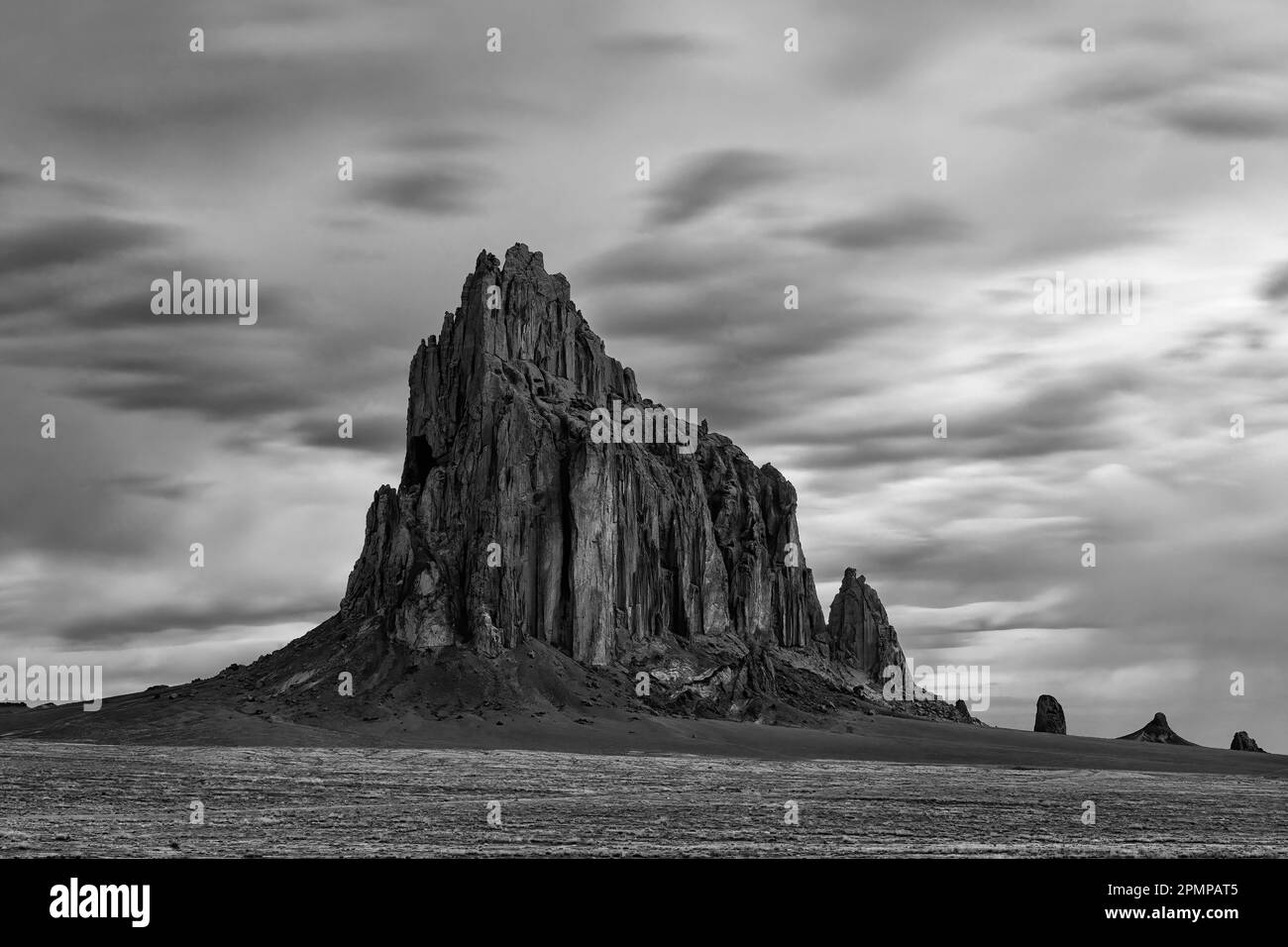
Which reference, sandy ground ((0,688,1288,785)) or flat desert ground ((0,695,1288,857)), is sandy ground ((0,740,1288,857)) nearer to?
flat desert ground ((0,695,1288,857))

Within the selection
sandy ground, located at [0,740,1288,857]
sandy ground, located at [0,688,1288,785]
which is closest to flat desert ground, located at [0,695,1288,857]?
sandy ground, located at [0,740,1288,857]

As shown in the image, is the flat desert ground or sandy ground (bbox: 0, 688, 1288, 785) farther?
sandy ground (bbox: 0, 688, 1288, 785)

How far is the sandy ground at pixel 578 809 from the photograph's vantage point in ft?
166

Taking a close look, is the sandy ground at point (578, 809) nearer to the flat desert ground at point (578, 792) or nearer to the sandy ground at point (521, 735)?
the flat desert ground at point (578, 792)

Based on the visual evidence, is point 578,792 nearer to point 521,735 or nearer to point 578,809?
point 578,809

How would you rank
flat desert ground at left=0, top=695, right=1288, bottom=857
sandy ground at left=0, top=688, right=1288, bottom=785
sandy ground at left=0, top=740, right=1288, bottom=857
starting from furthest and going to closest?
sandy ground at left=0, top=688, right=1288, bottom=785
flat desert ground at left=0, top=695, right=1288, bottom=857
sandy ground at left=0, top=740, right=1288, bottom=857

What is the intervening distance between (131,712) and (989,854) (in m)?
144

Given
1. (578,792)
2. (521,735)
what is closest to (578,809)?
(578,792)

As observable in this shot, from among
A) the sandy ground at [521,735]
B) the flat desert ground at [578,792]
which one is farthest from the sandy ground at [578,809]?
the sandy ground at [521,735]

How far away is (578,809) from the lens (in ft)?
230

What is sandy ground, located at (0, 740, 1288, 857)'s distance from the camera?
50.7 meters
